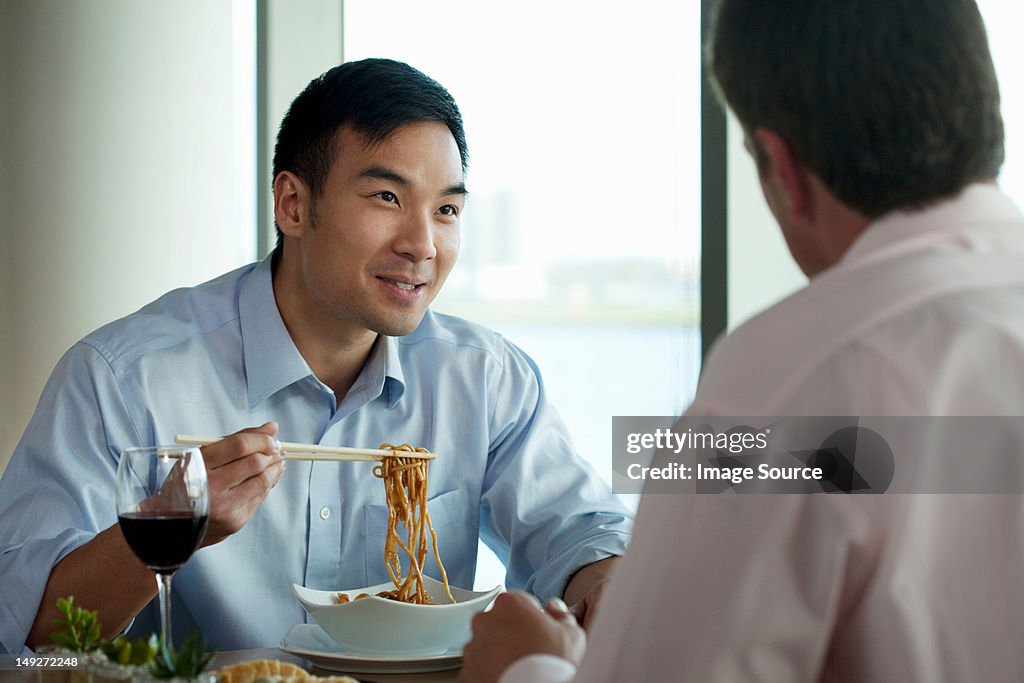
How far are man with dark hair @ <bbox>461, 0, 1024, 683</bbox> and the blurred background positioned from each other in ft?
4.83

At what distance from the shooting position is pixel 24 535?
5.55 feet

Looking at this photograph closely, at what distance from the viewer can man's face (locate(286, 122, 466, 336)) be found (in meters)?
2.07

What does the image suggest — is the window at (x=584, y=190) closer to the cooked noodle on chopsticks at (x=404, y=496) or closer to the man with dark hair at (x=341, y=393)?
the man with dark hair at (x=341, y=393)

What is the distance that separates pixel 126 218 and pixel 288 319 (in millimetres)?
1377

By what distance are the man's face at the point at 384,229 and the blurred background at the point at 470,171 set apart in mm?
202

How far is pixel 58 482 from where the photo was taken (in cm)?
178

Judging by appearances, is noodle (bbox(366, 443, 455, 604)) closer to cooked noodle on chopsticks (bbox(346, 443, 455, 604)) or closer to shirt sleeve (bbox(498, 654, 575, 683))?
cooked noodle on chopsticks (bbox(346, 443, 455, 604))

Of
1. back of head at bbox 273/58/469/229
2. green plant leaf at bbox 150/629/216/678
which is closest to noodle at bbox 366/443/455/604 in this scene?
back of head at bbox 273/58/469/229

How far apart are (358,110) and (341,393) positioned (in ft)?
1.81

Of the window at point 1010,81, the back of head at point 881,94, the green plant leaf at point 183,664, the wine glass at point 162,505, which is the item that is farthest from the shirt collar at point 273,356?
the back of head at point 881,94

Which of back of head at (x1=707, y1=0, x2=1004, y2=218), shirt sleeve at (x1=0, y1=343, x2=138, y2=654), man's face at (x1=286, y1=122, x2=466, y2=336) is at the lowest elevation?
shirt sleeve at (x1=0, y1=343, x2=138, y2=654)

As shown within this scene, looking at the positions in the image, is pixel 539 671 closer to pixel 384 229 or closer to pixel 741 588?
pixel 741 588

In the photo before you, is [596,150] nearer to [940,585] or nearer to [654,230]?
[654,230]

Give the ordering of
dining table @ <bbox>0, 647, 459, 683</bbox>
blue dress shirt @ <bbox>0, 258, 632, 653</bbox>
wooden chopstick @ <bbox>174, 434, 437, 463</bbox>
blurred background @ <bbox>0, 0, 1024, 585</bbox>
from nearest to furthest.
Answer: dining table @ <bbox>0, 647, 459, 683</bbox>
wooden chopstick @ <bbox>174, 434, 437, 463</bbox>
blue dress shirt @ <bbox>0, 258, 632, 653</bbox>
blurred background @ <bbox>0, 0, 1024, 585</bbox>
